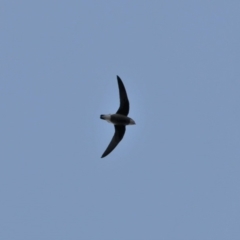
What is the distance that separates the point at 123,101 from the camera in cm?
4103

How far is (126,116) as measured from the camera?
41062 millimetres

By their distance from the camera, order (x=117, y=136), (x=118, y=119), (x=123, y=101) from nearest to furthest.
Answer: (x=118, y=119)
(x=123, y=101)
(x=117, y=136)

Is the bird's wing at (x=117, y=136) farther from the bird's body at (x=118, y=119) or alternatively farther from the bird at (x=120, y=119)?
the bird's body at (x=118, y=119)

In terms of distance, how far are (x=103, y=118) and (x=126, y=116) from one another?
1.24 meters

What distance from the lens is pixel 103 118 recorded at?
4053cm

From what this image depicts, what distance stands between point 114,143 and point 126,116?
4.86 feet

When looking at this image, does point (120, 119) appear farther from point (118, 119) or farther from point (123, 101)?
point (123, 101)

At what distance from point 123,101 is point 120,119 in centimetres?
92

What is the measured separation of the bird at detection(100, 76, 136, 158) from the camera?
4075 centimetres

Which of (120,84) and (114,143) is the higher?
(120,84)

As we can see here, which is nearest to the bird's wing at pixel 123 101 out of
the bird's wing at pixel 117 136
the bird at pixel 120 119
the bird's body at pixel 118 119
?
the bird at pixel 120 119

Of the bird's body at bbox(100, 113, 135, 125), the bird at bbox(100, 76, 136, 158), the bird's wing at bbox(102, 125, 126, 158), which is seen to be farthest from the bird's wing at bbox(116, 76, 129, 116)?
the bird's wing at bbox(102, 125, 126, 158)

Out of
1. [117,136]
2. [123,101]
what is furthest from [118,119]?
[117,136]

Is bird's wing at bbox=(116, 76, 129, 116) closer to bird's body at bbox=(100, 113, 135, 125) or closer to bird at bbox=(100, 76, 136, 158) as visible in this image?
bird at bbox=(100, 76, 136, 158)
